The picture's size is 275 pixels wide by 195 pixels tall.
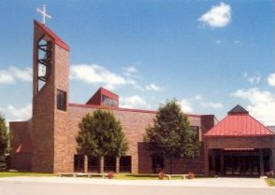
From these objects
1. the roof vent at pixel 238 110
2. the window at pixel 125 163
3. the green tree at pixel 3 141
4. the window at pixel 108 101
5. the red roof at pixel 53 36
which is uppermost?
the red roof at pixel 53 36

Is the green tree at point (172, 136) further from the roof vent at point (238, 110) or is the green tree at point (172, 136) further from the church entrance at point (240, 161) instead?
the roof vent at point (238, 110)

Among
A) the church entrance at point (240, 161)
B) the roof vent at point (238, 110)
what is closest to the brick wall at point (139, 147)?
the church entrance at point (240, 161)

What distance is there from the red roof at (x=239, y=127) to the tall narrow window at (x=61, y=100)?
1649 centimetres

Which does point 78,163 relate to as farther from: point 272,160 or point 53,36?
point 272,160

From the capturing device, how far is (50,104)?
5088 centimetres

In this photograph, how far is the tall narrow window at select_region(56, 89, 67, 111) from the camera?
51750 mm

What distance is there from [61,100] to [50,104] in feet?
5.76

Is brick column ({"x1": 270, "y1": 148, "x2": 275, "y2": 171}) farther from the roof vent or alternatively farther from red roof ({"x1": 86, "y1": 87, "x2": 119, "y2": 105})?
red roof ({"x1": 86, "y1": 87, "x2": 119, "y2": 105})

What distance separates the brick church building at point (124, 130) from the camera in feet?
160

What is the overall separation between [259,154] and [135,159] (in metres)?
14.7

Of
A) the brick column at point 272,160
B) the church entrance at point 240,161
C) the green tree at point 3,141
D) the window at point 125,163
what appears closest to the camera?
the brick column at point 272,160

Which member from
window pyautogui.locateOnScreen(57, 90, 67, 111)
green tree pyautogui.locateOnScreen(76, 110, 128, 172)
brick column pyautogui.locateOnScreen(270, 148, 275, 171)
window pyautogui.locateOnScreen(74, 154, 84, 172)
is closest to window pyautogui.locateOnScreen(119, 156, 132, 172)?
window pyautogui.locateOnScreen(74, 154, 84, 172)

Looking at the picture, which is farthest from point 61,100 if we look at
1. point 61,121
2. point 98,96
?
point 98,96

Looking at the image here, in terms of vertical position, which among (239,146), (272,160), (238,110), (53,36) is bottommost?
(272,160)
